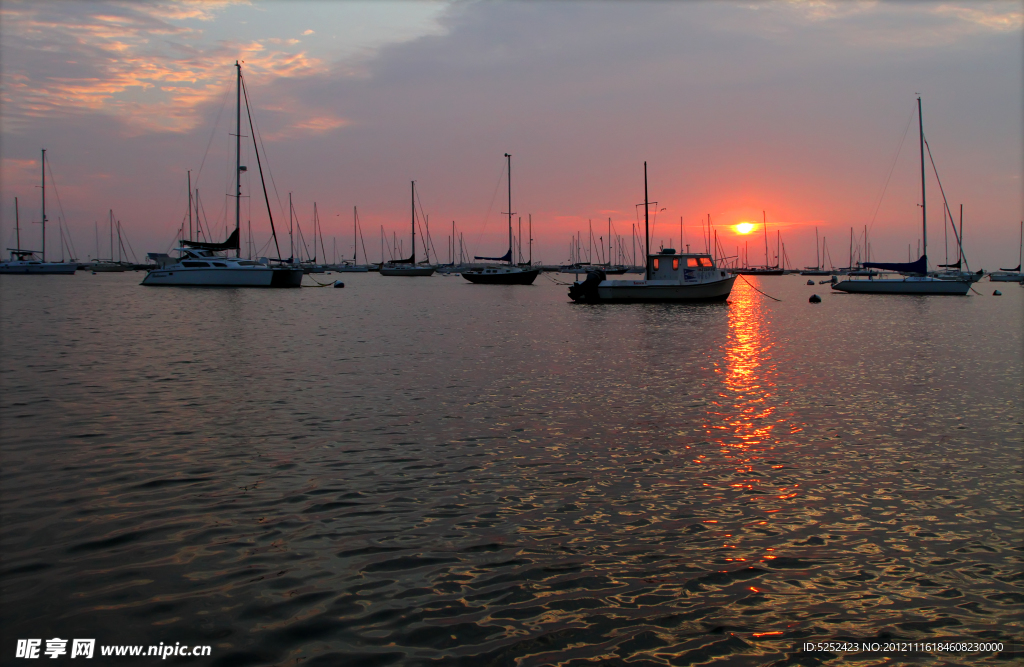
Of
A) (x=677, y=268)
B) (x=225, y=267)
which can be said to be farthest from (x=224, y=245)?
(x=677, y=268)

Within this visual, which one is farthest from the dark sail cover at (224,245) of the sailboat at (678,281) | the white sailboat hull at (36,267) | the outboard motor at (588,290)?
the white sailboat hull at (36,267)

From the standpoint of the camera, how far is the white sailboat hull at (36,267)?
4483 inches

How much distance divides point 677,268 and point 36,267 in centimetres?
10907

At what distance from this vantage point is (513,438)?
10570 mm

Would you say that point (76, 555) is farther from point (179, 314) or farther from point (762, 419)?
point (179, 314)

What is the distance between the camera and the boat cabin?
159ft

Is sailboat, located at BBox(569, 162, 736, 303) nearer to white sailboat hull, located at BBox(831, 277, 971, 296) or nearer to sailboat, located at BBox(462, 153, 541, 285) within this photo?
white sailboat hull, located at BBox(831, 277, 971, 296)

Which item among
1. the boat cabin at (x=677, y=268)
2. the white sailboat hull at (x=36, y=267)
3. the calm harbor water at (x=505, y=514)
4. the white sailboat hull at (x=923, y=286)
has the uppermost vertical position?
the white sailboat hull at (x=36, y=267)

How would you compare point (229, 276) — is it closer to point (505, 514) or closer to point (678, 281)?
point (678, 281)

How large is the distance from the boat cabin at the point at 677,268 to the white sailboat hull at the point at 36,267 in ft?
350

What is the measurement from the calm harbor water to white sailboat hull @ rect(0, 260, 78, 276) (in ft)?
388

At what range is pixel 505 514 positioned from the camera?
23.7 feet

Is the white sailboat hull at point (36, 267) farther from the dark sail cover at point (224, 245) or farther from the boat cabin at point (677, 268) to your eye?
the boat cabin at point (677, 268)

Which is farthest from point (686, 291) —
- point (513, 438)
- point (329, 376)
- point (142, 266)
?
point (142, 266)
